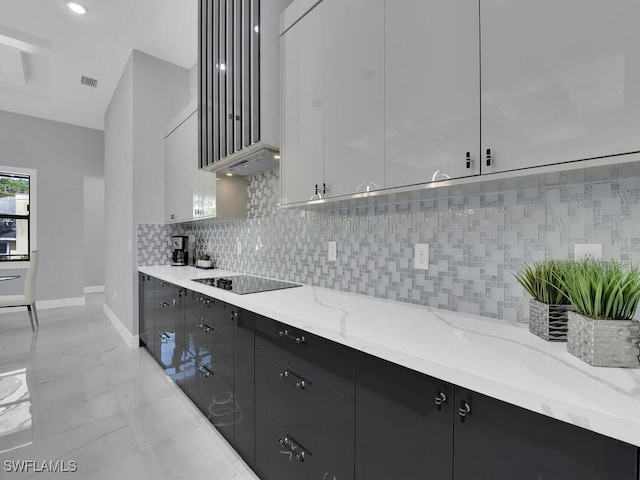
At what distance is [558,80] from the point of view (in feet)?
2.77

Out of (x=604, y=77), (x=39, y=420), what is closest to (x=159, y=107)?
(x=39, y=420)

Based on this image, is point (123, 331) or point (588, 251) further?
point (123, 331)

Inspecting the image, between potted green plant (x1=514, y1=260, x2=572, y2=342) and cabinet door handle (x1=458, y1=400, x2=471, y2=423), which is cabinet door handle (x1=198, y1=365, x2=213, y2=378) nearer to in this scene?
cabinet door handle (x1=458, y1=400, x2=471, y2=423)

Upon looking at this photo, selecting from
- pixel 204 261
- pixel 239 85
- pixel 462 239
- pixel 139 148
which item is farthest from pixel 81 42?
pixel 462 239

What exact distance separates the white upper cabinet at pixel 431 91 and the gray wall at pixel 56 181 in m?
6.78

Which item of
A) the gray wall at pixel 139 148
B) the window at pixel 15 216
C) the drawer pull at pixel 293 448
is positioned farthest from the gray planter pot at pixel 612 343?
the window at pixel 15 216

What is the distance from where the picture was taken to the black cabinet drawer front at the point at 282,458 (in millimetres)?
1193

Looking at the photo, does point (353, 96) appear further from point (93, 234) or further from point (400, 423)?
point (93, 234)

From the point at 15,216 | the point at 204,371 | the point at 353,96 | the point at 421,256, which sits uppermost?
the point at 353,96

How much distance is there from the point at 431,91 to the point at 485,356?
2.95 feet

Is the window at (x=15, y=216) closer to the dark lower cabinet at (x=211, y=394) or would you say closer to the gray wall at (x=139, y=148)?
the gray wall at (x=139, y=148)

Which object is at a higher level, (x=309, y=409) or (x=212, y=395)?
(x=309, y=409)

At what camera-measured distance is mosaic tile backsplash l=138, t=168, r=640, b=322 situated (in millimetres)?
1030

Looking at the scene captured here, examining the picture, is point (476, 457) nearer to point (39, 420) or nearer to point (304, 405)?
point (304, 405)
